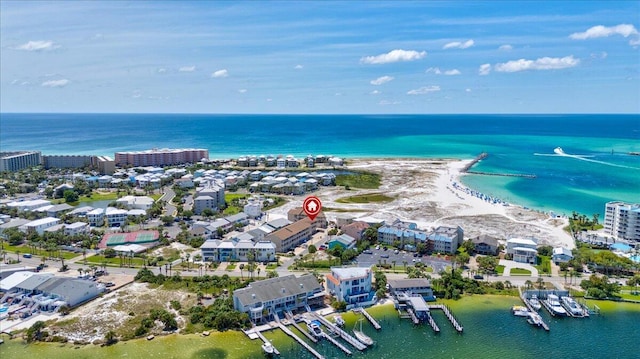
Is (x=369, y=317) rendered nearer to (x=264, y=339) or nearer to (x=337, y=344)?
(x=337, y=344)

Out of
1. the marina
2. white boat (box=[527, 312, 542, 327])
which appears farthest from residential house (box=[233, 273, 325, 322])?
white boat (box=[527, 312, 542, 327])

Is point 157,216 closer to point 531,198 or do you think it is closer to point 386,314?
point 386,314

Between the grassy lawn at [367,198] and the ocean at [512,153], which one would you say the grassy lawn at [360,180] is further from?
the ocean at [512,153]

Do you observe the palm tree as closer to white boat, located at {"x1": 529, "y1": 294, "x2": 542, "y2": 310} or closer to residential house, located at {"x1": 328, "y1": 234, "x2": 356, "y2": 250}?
white boat, located at {"x1": 529, "y1": 294, "x2": 542, "y2": 310}

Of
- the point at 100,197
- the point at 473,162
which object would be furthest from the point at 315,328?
the point at 473,162

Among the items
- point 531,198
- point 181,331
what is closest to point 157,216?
point 181,331

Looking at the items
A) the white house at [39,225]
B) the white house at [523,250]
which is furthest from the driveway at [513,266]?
the white house at [39,225]
